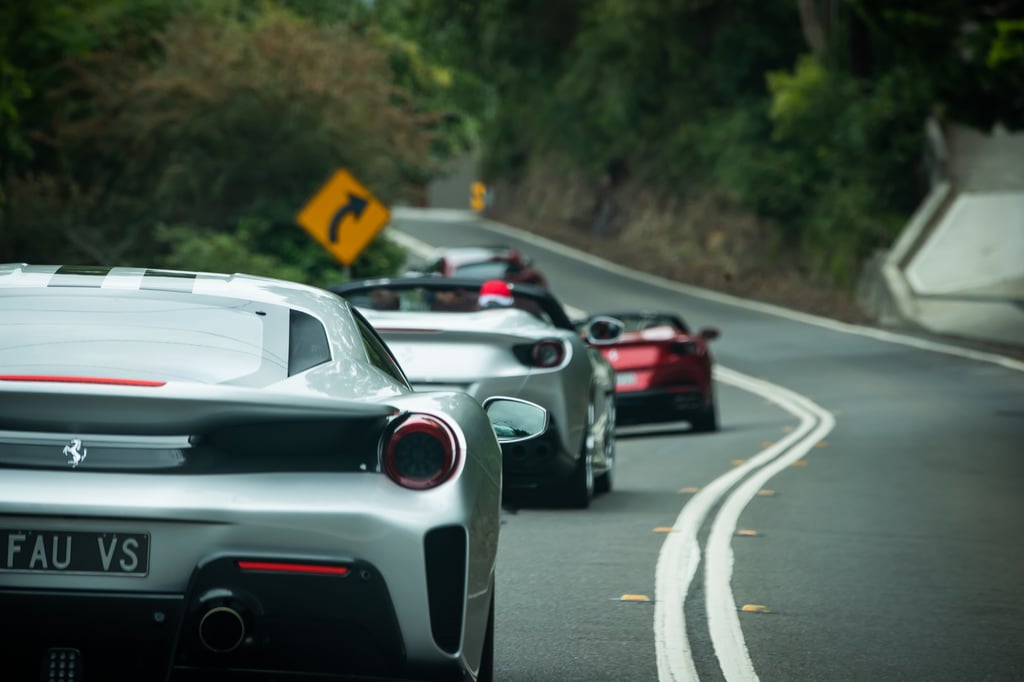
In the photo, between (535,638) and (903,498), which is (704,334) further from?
(535,638)

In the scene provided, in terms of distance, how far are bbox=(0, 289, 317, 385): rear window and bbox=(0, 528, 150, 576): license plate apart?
0.64 m

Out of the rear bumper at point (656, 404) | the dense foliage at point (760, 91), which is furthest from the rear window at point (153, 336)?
the dense foliage at point (760, 91)

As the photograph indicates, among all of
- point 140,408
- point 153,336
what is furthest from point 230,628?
point 153,336

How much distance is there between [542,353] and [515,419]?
4.71 m

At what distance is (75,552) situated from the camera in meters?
4.80

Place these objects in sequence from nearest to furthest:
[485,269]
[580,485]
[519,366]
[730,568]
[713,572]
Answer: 1. [713,572]
2. [730,568]
3. [519,366]
4. [580,485]
5. [485,269]

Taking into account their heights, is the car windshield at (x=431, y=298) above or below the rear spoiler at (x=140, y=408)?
below

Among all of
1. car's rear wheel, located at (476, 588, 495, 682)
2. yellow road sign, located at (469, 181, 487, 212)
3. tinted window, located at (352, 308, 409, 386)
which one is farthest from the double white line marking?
yellow road sign, located at (469, 181, 487, 212)

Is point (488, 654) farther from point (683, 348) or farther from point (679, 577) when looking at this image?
point (683, 348)

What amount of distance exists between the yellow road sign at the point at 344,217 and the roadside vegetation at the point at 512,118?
5192 mm

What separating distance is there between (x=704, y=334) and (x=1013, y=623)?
12.9 m

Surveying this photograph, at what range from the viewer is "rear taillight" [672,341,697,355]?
65.1ft

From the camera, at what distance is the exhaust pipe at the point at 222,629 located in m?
4.87

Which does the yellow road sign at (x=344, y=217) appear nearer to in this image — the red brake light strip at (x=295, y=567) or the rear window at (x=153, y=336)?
the rear window at (x=153, y=336)
